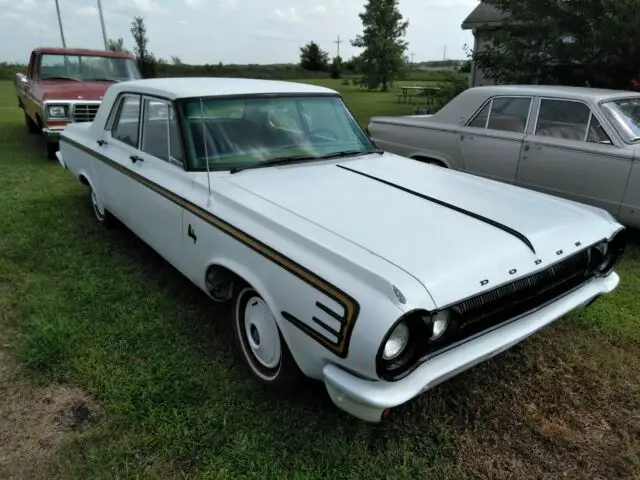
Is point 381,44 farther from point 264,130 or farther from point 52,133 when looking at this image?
point 264,130

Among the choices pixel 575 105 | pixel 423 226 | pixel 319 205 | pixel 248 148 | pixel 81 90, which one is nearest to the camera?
pixel 423 226

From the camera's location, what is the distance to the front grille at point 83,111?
7.60 meters

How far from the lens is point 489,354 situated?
212 cm

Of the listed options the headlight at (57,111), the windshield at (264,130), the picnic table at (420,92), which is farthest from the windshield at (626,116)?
the picnic table at (420,92)

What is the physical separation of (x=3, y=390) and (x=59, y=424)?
507 millimetres

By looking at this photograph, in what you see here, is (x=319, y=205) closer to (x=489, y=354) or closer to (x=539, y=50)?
(x=489, y=354)

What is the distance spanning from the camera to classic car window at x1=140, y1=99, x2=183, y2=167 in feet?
10.4

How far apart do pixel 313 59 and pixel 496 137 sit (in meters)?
47.4

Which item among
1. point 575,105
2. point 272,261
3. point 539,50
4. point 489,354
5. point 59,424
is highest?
point 539,50

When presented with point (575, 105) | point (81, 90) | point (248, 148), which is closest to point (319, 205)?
point (248, 148)

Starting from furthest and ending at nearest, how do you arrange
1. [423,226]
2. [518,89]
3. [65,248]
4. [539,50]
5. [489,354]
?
[539,50] → [518,89] → [65,248] → [423,226] → [489,354]

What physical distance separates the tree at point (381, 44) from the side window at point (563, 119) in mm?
28259

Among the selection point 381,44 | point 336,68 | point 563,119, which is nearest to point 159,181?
point 563,119

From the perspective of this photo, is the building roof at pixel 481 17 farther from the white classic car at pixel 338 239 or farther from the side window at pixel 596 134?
the white classic car at pixel 338 239
